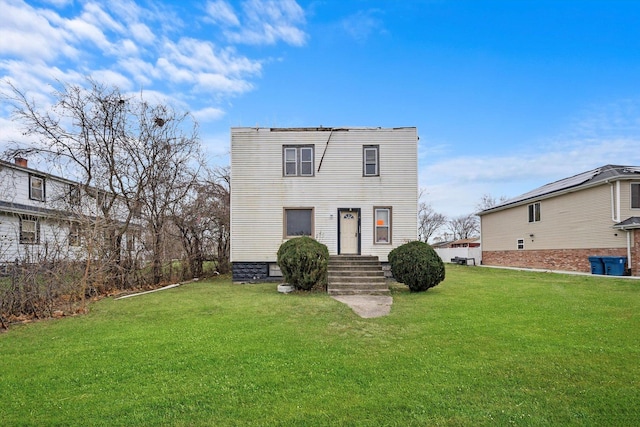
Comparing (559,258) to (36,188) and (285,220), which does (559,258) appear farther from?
(36,188)

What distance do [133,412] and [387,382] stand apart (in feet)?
8.84

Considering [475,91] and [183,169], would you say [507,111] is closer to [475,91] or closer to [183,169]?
[475,91]

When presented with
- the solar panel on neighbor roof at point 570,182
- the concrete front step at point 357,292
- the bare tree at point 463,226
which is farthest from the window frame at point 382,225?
the bare tree at point 463,226

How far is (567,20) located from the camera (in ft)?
43.4

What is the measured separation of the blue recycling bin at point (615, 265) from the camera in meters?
15.7

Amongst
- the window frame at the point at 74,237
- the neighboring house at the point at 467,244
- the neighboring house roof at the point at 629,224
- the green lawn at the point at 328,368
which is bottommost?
the green lawn at the point at 328,368

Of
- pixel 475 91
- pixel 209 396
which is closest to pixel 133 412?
pixel 209 396

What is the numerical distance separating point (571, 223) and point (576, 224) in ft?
1.04

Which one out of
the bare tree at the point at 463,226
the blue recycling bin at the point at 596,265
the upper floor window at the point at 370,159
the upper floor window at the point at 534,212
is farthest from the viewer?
the bare tree at the point at 463,226

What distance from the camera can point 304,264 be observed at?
430 inches

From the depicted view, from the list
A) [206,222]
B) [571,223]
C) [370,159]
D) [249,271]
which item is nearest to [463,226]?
[571,223]

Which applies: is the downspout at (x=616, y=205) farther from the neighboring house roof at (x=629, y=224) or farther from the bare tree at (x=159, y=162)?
the bare tree at (x=159, y=162)

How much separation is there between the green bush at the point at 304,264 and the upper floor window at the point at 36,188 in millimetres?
14693

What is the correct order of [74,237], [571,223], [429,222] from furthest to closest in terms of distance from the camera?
[429,222] → [571,223] → [74,237]
